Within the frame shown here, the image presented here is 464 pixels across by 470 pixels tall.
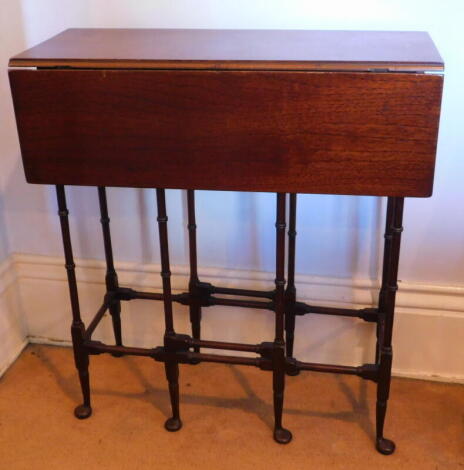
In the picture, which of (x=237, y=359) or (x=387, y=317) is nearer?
(x=387, y=317)

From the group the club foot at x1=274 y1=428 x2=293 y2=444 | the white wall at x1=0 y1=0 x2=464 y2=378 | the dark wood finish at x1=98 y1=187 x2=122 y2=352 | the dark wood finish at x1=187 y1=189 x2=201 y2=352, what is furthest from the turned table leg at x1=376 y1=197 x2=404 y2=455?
the dark wood finish at x1=98 y1=187 x2=122 y2=352

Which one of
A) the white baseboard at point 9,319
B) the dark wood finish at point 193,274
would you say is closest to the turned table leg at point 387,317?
the dark wood finish at point 193,274

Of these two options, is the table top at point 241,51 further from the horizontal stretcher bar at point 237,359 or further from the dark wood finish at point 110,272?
the horizontal stretcher bar at point 237,359

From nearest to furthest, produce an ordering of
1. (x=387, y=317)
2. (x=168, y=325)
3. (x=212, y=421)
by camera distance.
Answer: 1. (x=387, y=317)
2. (x=168, y=325)
3. (x=212, y=421)

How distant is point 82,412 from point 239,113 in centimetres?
94

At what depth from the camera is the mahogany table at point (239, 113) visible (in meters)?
1.28

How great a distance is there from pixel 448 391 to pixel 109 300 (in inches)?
37.6

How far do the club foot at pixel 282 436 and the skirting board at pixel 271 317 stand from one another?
0.29m

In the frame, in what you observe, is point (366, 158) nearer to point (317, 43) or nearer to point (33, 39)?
point (317, 43)

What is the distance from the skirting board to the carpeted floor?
7 cm

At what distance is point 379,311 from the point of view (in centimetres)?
179

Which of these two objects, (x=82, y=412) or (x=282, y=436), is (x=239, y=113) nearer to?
(x=282, y=436)

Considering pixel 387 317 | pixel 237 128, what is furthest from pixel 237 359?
pixel 237 128

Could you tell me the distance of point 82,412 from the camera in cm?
181
